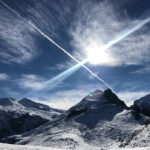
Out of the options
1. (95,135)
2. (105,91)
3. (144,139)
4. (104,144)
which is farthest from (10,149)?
(105,91)

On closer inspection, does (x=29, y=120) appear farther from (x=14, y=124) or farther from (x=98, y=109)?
(x=98, y=109)

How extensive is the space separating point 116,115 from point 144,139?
1342 inches

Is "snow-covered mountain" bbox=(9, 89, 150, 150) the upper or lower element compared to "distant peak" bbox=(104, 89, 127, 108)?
lower

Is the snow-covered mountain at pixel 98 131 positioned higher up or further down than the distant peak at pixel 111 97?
→ further down

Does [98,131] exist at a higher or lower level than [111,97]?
lower

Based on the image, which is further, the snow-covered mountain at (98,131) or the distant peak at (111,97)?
the distant peak at (111,97)

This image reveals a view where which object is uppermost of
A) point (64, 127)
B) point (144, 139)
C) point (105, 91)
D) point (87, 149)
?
point (105, 91)

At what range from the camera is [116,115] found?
6159 centimetres

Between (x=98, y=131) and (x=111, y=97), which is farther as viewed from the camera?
(x=111, y=97)

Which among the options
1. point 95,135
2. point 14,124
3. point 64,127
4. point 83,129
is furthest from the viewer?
point 14,124

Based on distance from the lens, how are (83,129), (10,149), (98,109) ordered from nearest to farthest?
(10,149) < (83,129) < (98,109)

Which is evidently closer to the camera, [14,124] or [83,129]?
[83,129]

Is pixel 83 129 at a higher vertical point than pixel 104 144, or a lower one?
higher

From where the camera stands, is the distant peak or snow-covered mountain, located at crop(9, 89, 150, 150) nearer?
snow-covered mountain, located at crop(9, 89, 150, 150)
